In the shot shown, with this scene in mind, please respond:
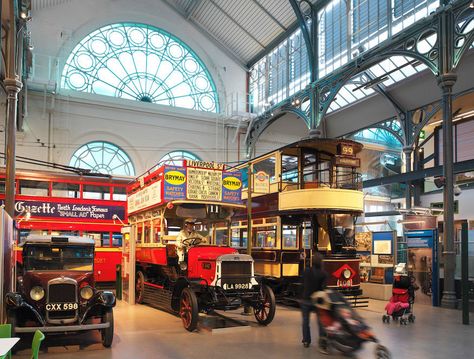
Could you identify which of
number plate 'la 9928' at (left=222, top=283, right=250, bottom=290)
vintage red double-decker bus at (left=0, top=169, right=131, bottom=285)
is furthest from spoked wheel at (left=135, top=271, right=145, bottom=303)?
number plate 'la 9928' at (left=222, top=283, right=250, bottom=290)

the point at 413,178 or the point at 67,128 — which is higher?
the point at 67,128

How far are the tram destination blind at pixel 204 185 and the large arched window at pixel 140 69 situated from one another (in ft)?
57.0

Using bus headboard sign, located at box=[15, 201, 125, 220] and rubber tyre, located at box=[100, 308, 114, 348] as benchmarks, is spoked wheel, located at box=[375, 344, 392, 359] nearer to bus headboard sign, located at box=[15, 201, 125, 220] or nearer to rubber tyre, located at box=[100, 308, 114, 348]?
rubber tyre, located at box=[100, 308, 114, 348]

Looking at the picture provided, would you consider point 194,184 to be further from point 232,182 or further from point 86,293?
point 86,293

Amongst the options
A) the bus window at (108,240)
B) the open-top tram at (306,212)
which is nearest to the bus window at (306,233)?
the open-top tram at (306,212)

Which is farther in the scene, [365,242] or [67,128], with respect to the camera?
[67,128]

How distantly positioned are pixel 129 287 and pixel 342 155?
283 inches

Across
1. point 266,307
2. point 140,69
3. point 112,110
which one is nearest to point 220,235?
point 266,307

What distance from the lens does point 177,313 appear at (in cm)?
1160

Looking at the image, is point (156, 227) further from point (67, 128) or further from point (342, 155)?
point (67, 128)

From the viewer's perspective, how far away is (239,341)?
8984mm

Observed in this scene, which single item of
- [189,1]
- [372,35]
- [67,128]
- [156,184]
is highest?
[189,1]

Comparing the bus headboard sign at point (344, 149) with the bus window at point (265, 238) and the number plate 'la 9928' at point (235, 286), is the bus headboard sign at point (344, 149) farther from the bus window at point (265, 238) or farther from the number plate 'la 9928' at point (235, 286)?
the number plate 'la 9928' at point (235, 286)

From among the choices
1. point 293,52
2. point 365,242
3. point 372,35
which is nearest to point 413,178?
point 365,242
